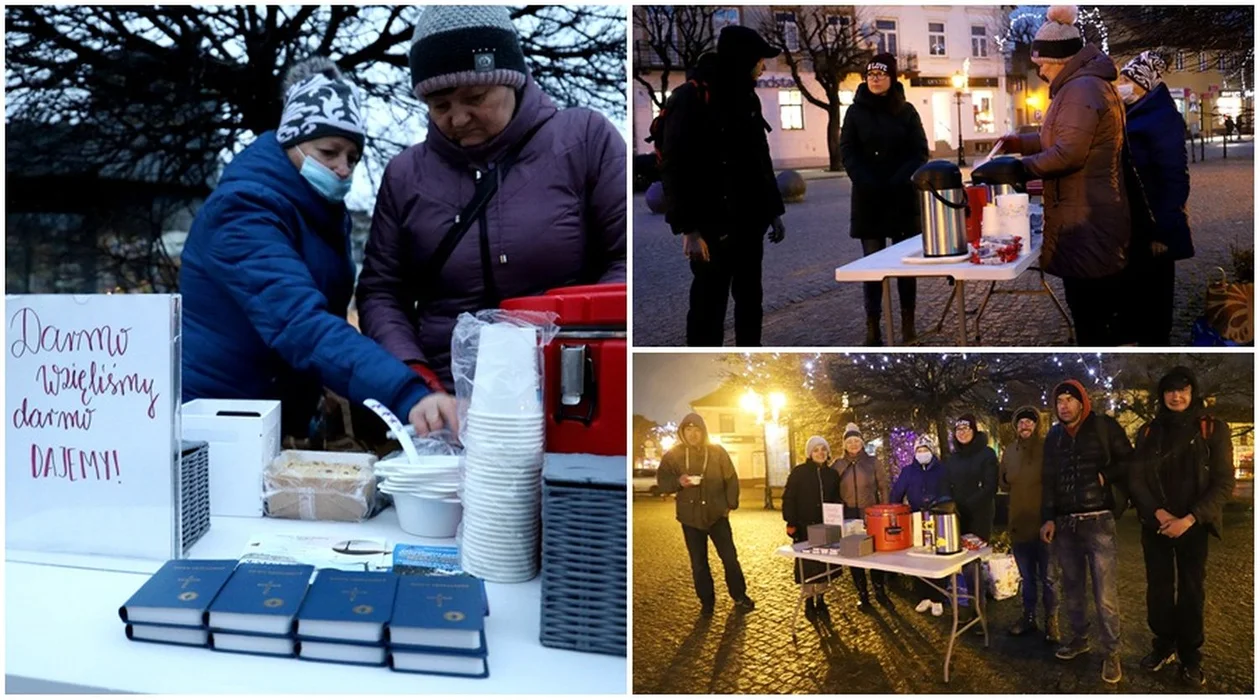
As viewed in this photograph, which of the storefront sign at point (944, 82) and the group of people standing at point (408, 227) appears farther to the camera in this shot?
the group of people standing at point (408, 227)

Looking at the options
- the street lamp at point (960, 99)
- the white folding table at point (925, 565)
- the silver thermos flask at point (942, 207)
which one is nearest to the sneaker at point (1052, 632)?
the white folding table at point (925, 565)

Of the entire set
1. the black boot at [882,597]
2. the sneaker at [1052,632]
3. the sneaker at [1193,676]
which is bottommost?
the sneaker at [1193,676]

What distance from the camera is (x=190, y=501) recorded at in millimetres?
1656

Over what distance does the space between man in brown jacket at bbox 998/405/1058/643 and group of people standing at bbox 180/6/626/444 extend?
0.87 meters

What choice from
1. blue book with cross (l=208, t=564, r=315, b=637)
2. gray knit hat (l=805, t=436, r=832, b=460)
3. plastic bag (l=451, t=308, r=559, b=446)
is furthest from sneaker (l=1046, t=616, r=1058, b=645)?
blue book with cross (l=208, t=564, r=315, b=637)

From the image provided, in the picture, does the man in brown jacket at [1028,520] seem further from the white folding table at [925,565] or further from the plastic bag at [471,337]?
the plastic bag at [471,337]

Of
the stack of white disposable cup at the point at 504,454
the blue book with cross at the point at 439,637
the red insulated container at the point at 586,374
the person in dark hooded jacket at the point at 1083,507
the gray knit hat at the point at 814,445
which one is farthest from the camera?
the gray knit hat at the point at 814,445

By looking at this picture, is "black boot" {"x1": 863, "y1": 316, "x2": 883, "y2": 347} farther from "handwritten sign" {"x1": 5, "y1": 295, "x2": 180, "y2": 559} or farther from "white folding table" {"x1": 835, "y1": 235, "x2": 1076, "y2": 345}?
"handwritten sign" {"x1": 5, "y1": 295, "x2": 180, "y2": 559}

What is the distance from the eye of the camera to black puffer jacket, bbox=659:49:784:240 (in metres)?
1.95

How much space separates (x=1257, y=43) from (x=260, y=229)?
1949mm

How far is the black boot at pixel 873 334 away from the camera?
192 cm

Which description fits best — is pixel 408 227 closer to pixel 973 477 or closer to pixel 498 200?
pixel 498 200

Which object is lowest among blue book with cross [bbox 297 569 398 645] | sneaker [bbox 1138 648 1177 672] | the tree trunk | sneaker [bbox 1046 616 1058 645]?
sneaker [bbox 1138 648 1177 672]

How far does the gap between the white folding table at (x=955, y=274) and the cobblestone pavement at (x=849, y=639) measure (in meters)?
0.45
